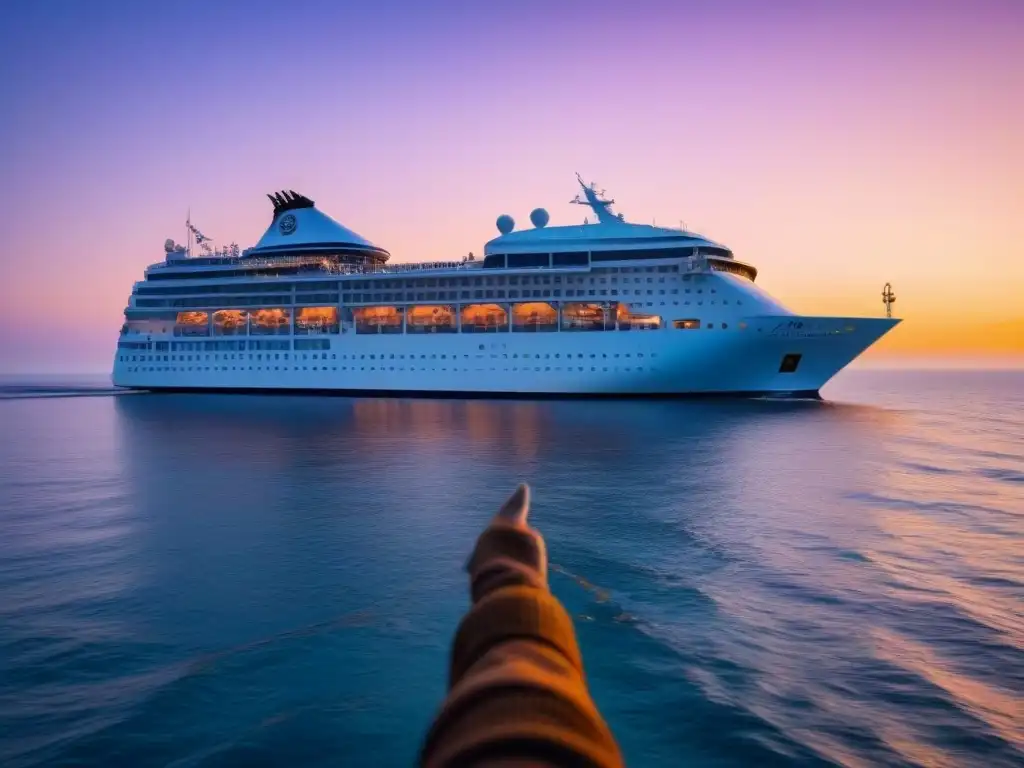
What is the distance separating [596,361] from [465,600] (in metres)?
42.0

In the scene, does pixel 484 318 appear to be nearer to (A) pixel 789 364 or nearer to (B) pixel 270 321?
(B) pixel 270 321

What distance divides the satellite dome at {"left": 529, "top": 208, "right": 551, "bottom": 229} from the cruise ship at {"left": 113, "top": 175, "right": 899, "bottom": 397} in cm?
9

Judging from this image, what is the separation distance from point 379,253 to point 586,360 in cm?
2872

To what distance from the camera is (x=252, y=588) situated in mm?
10570

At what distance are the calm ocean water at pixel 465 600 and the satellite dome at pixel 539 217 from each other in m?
37.8

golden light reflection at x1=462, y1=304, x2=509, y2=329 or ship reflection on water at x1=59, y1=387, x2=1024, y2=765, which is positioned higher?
golden light reflection at x1=462, y1=304, x2=509, y2=329

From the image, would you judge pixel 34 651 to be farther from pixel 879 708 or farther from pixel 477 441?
pixel 477 441

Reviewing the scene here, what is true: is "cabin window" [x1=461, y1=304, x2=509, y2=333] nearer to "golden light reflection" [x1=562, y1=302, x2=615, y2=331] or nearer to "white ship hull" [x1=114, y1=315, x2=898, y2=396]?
"white ship hull" [x1=114, y1=315, x2=898, y2=396]

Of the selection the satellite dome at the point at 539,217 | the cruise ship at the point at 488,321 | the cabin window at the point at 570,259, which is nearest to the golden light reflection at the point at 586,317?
the cruise ship at the point at 488,321

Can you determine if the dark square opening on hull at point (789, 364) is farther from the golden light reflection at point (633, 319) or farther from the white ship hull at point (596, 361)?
the golden light reflection at point (633, 319)

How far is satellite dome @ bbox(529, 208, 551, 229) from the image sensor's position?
57438mm

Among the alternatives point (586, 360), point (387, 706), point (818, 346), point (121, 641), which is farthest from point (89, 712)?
point (818, 346)

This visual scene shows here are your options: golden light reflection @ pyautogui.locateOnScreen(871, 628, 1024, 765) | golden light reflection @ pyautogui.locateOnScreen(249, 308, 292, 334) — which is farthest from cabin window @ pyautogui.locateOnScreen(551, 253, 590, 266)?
golden light reflection @ pyautogui.locateOnScreen(871, 628, 1024, 765)

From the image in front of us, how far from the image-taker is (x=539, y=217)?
5750 centimetres
